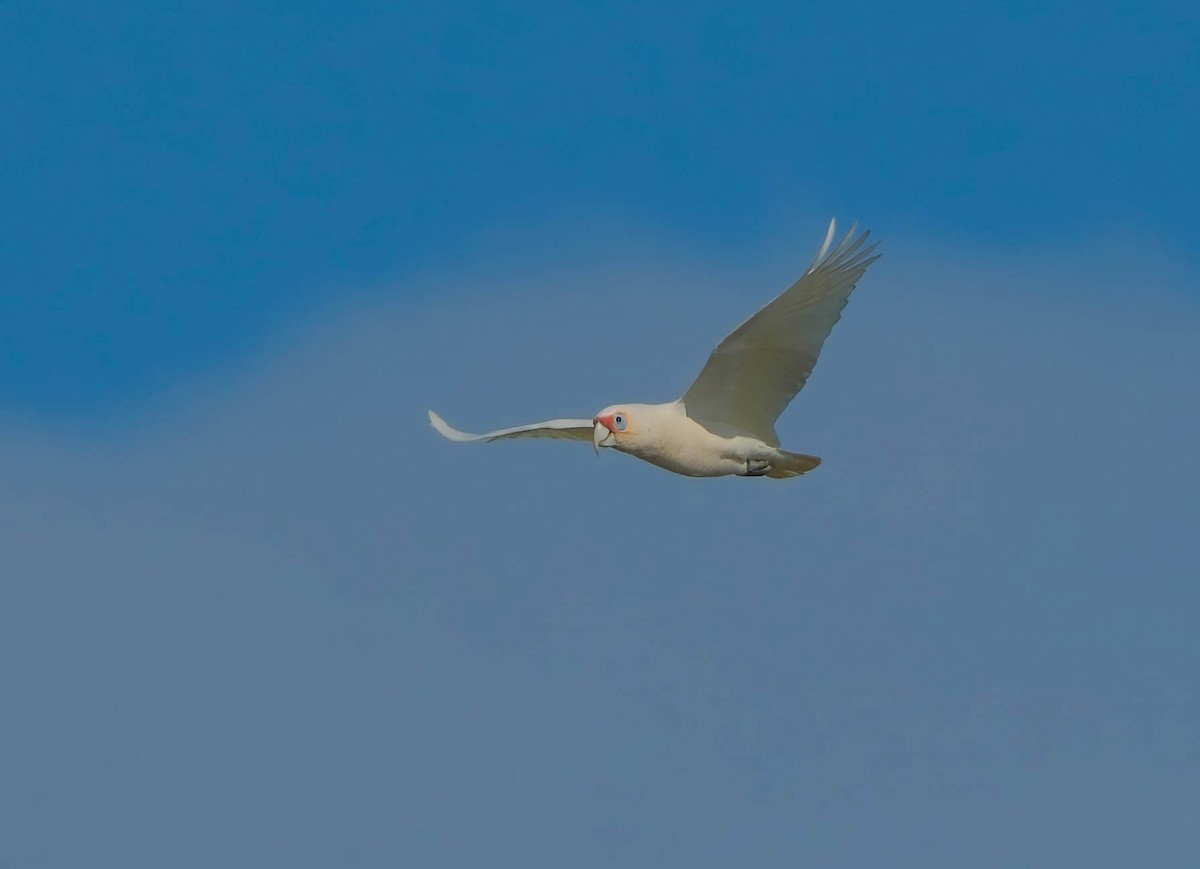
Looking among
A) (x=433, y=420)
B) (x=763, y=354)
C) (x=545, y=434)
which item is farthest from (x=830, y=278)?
(x=433, y=420)

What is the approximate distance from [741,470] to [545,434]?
338 centimetres

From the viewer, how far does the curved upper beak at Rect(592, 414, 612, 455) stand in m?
Result: 29.5

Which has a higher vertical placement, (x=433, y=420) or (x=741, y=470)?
(x=433, y=420)

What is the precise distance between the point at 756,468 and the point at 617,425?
2.03m

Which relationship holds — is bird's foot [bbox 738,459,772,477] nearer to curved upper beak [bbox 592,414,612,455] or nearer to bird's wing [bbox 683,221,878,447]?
bird's wing [bbox 683,221,878,447]

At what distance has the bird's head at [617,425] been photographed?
29.5 metres

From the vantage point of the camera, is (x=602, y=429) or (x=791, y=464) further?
(x=791, y=464)

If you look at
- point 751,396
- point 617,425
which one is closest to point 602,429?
point 617,425

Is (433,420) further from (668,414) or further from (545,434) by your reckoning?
(668,414)

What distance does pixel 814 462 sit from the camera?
1187 inches

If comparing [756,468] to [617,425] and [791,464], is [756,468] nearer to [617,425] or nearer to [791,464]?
[791,464]

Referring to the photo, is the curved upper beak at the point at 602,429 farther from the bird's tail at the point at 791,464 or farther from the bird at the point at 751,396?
the bird's tail at the point at 791,464

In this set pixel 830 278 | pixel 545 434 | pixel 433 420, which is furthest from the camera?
pixel 433 420

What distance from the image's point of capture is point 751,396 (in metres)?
29.7
